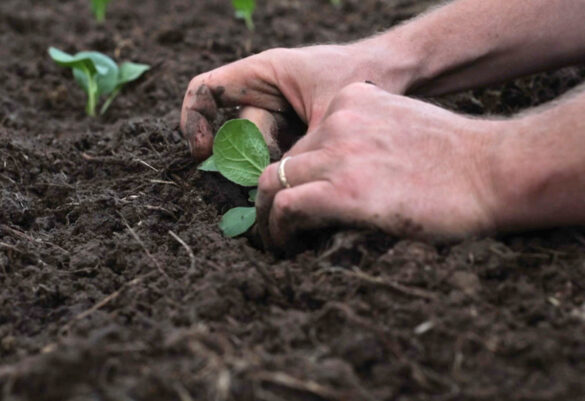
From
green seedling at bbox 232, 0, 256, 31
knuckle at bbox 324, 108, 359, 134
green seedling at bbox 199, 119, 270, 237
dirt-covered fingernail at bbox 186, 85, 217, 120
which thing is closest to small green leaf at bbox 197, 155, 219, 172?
green seedling at bbox 199, 119, 270, 237

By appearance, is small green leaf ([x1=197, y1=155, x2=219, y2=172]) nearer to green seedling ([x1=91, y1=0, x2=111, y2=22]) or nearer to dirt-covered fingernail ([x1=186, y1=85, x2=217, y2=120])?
Result: dirt-covered fingernail ([x1=186, y1=85, x2=217, y2=120])

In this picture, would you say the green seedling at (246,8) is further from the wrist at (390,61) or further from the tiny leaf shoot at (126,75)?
the wrist at (390,61)

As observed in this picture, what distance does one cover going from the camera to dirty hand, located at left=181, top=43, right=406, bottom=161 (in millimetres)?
1861

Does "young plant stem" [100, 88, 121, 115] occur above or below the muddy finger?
below

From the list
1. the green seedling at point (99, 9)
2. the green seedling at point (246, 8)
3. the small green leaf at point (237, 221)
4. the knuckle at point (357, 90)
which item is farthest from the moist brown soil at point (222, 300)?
the green seedling at point (99, 9)

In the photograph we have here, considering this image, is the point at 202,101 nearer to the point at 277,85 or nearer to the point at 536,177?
the point at 277,85

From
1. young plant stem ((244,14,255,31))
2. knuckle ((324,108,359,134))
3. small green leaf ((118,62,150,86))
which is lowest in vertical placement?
young plant stem ((244,14,255,31))

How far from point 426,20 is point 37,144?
1.18 meters

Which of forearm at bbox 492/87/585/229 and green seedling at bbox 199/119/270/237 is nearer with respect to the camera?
forearm at bbox 492/87/585/229

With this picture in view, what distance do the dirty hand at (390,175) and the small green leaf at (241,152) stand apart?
212 mm

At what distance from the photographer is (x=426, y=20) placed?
6.70 ft

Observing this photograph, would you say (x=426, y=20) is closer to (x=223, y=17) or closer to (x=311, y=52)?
(x=311, y=52)

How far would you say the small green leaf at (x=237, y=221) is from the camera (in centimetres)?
174

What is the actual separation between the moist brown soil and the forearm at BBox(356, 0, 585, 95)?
571 mm
